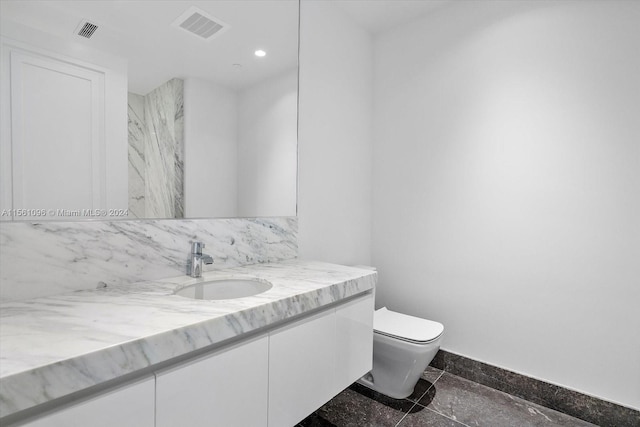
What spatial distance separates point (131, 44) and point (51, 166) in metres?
0.57

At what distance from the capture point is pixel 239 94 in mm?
1627

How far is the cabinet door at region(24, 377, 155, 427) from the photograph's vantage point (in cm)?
61

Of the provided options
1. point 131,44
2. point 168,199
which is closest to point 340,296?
point 168,199

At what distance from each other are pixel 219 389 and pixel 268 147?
124cm

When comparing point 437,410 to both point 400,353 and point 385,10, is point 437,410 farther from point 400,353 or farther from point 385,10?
point 385,10

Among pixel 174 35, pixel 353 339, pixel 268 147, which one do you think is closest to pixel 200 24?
pixel 174 35

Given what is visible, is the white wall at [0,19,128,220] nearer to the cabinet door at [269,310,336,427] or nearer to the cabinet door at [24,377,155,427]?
the cabinet door at [24,377,155,427]

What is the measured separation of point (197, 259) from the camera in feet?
4.40

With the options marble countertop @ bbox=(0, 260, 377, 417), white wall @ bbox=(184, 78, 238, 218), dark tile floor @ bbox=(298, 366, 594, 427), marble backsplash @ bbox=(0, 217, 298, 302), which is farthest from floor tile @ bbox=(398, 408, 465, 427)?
white wall @ bbox=(184, 78, 238, 218)

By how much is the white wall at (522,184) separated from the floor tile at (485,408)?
0.60 ft

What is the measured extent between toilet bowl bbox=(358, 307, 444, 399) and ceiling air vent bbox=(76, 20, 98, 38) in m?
1.89

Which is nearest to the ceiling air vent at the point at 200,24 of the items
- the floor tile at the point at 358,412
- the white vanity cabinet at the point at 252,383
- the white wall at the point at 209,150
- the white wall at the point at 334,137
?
the white wall at the point at 209,150

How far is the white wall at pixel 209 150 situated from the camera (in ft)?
4.70

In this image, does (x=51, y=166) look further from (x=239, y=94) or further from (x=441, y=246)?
(x=441, y=246)
